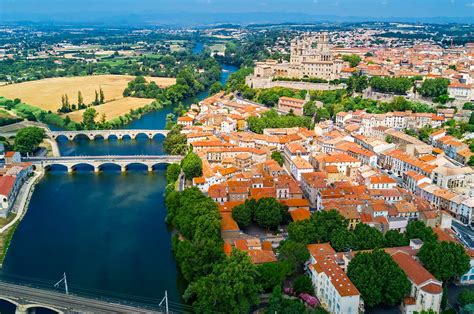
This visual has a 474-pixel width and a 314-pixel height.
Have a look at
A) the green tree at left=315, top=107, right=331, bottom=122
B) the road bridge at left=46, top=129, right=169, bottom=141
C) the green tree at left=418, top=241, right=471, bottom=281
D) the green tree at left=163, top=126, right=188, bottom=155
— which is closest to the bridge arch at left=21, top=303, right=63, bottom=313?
the green tree at left=418, top=241, right=471, bottom=281

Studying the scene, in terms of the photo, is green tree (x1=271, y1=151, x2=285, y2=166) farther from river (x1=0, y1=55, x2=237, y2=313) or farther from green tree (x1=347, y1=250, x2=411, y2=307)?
green tree (x1=347, y1=250, x2=411, y2=307)

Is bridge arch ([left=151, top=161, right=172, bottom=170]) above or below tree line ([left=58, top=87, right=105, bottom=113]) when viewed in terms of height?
below

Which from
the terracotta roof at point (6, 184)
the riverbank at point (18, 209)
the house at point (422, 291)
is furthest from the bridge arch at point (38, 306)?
the house at point (422, 291)

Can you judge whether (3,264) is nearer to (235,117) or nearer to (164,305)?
(164,305)

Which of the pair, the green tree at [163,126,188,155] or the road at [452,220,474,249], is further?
the green tree at [163,126,188,155]

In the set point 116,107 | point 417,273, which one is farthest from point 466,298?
point 116,107
